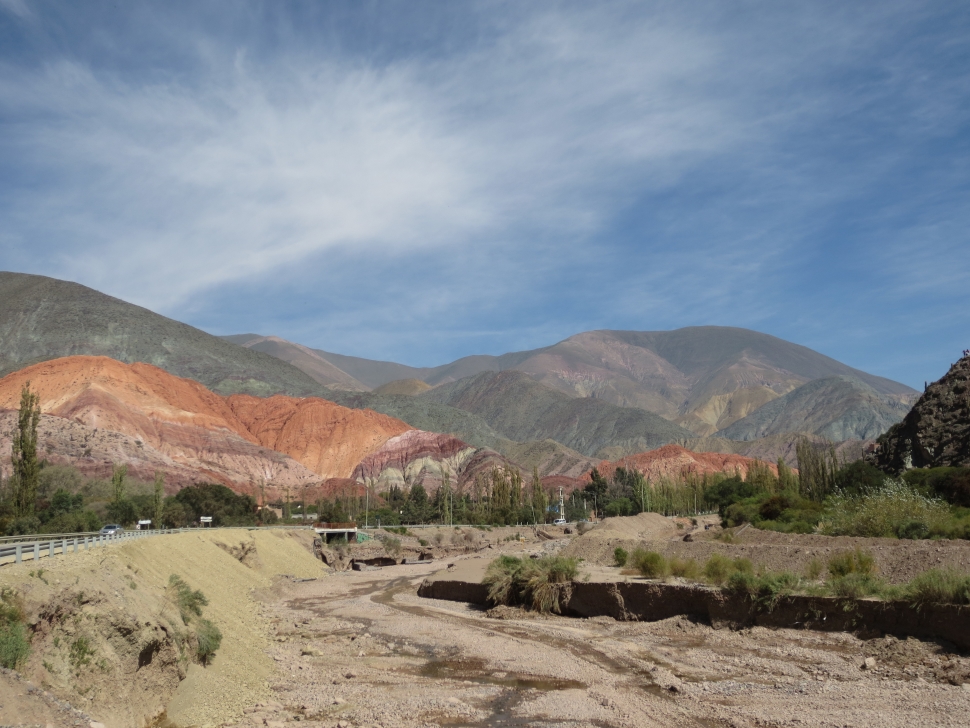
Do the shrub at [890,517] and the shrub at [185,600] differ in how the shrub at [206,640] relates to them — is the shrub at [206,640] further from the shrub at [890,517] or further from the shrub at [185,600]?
the shrub at [890,517]

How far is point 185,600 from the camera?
70.4ft

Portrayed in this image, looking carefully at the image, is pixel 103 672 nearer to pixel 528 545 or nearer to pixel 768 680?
pixel 768 680

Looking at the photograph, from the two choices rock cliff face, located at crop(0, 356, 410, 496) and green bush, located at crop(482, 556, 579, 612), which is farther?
rock cliff face, located at crop(0, 356, 410, 496)

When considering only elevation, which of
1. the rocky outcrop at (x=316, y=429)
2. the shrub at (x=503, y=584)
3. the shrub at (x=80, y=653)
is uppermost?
the rocky outcrop at (x=316, y=429)

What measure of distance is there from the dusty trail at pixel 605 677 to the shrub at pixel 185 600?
267cm

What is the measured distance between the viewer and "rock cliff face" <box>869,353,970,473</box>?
5931cm

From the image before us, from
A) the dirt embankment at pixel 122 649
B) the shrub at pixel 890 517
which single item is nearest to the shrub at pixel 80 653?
the dirt embankment at pixel 122 649

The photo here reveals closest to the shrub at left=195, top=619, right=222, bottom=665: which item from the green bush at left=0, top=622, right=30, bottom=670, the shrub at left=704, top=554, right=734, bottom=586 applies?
the green bush at left=0, top=622, right=30, bottom=670

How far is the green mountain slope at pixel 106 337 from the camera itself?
16488cm

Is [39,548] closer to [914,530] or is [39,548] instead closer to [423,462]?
[914,530]

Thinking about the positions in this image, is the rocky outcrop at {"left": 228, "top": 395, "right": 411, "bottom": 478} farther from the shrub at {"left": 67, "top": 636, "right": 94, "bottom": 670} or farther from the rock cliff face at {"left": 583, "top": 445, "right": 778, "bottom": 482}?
the shrub at {"left": 67, "top": 636, "right": 94, "bottom": 670}

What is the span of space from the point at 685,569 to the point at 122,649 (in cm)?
2236

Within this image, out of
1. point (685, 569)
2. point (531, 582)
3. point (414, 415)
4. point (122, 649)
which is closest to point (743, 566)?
point (685, 569)

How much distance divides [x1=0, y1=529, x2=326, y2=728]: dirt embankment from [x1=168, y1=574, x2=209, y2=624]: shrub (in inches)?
12.6
